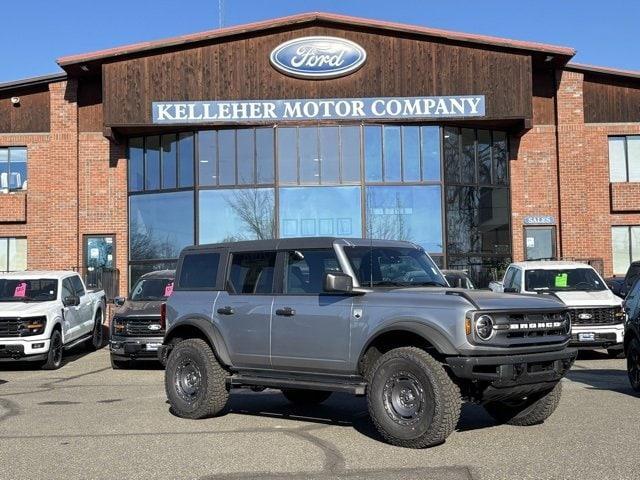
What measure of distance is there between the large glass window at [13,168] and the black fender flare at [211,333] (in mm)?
16469

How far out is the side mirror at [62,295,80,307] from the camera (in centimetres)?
1520

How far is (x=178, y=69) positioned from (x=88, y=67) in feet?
9.22

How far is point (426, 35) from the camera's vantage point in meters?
21.4

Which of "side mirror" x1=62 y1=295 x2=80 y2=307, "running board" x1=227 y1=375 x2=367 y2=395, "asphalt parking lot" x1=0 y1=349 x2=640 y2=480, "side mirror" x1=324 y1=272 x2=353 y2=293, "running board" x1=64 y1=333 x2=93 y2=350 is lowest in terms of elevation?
"asphalt parking lot" x1=0 y1=349 x2=640 y2=480

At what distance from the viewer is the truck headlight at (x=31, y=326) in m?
13.8

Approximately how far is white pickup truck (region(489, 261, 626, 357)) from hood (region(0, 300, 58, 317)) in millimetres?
8615

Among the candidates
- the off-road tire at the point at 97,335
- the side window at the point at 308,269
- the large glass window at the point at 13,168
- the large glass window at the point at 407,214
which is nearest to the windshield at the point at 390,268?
the side window at the point at 308,269

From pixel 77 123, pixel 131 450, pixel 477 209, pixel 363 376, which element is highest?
pixel 77 123

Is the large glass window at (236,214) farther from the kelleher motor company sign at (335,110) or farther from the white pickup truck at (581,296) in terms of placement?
the white pickup truck at (581,296)

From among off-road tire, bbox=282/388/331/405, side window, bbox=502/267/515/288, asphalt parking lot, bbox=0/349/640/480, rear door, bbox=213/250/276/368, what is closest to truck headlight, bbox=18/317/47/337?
asphalt parking lot, bbox=0/349/640/480

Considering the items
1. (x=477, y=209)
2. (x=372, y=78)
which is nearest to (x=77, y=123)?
(x=372, y=78)

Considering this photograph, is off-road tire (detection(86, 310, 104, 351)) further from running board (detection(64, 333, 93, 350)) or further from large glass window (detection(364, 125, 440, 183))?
large glass window (detection(364, 125, 440, 183))

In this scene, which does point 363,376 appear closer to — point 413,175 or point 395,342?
point 395,342

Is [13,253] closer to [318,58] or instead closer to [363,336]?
[318,58]
